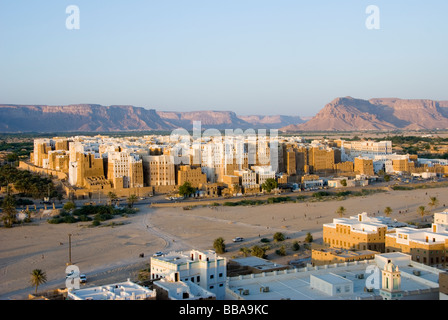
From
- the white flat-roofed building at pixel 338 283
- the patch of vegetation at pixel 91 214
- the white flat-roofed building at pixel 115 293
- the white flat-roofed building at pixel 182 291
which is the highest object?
the white flat-roofed building at pixel 115 293

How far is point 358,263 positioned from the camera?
86.2ft

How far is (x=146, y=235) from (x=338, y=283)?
74.9 feet

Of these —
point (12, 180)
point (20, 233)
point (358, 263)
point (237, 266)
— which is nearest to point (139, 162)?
point (12, 180)

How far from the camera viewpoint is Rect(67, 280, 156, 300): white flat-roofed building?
17.5 m

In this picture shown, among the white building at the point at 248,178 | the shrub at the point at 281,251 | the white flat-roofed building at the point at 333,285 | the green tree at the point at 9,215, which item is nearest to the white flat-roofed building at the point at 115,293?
the white flat-roofed building at the point at 333,285

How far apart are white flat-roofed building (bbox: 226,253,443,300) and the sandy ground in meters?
8.70

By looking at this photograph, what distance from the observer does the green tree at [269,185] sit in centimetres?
6388

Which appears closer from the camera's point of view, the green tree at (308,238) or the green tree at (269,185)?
the green tree at (308,238)

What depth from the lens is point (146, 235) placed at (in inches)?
1647

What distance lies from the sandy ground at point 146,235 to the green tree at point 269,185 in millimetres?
7082

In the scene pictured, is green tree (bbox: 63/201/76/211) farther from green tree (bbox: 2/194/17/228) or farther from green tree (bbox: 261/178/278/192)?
green tree (bbox: 261/178/278/192)

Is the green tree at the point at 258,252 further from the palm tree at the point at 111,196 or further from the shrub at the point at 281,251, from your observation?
the palm tree at the point at 111,196

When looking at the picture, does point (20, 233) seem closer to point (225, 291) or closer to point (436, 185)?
point (225, 291)
